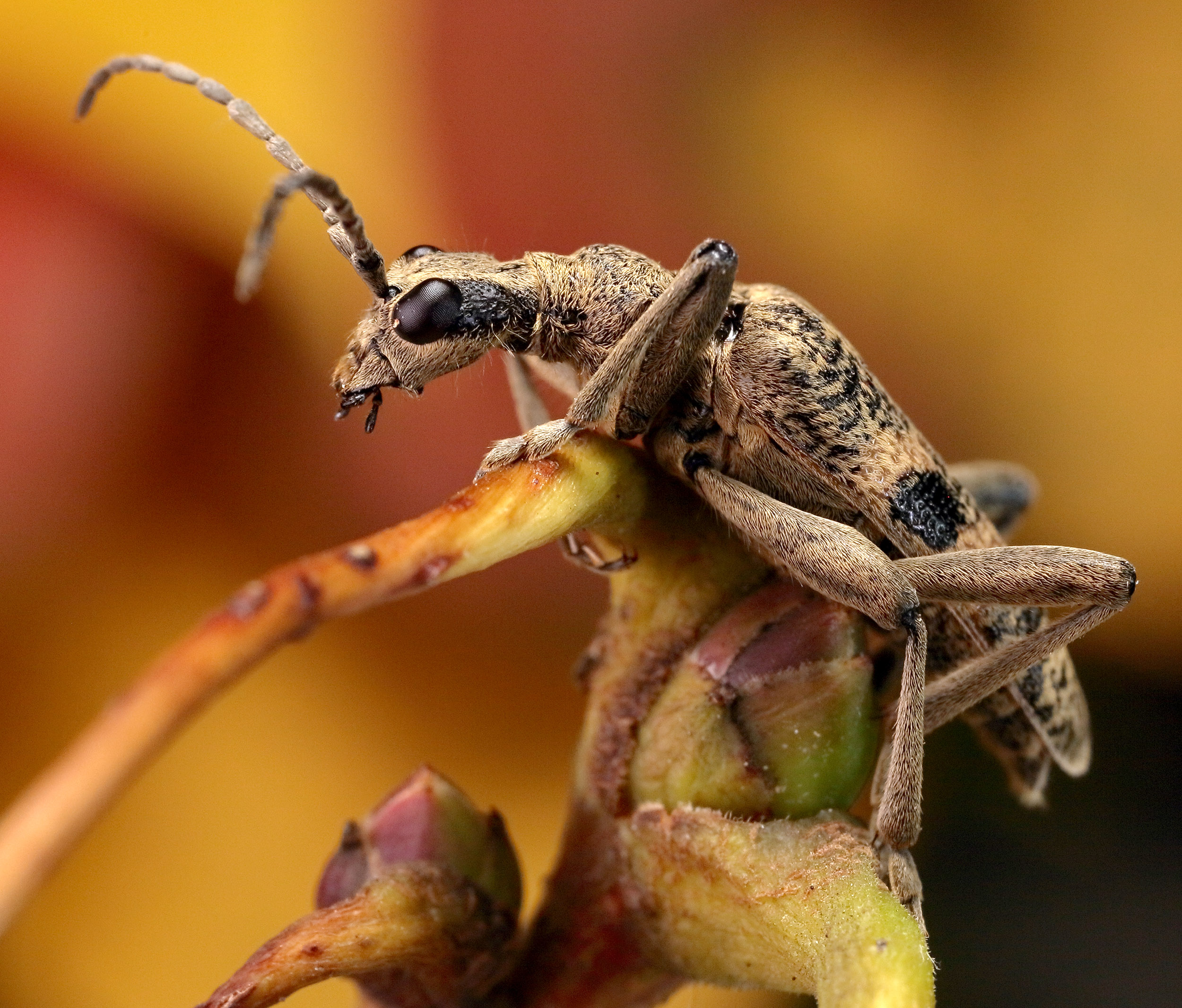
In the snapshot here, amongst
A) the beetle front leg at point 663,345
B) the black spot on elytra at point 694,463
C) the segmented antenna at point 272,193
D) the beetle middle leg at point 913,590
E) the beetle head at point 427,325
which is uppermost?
the segmented antenna at point 272,193

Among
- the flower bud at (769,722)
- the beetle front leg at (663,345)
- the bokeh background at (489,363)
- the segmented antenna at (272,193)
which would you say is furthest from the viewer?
the bokeh background at (489,363)

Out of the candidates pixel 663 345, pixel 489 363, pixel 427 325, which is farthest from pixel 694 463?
pixel 489 363

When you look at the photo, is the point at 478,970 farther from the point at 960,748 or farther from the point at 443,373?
the point at 960,748

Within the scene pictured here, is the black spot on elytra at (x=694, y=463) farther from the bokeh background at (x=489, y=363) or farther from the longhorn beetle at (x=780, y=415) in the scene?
the bokeh background at (x=489, y=363)

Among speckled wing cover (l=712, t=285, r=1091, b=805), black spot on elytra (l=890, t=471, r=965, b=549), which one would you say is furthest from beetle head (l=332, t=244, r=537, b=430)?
black spot on elytra (l=890, t=471, r=965, b=549)

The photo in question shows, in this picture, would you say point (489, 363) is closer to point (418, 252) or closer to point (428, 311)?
point (418, 252)

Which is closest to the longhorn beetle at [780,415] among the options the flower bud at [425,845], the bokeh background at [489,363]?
the bokeh background at [489,363]
